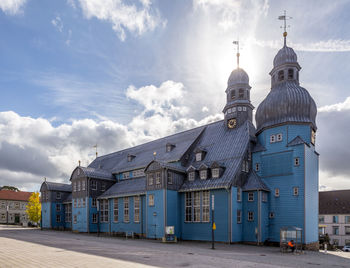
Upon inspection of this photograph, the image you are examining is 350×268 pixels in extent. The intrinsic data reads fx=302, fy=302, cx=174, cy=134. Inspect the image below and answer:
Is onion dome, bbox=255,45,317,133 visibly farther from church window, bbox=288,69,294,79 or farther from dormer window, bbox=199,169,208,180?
dormer window, bbox=199,169,208,180

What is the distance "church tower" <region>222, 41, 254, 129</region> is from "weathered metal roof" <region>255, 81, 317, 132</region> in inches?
209

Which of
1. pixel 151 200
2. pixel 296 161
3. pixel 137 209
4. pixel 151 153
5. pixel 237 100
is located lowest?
pixel 137 209

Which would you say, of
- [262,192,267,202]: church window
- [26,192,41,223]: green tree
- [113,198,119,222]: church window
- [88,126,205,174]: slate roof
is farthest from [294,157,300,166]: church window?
[26,192,41,223]: green tree

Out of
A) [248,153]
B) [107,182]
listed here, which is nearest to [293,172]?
[248,153]

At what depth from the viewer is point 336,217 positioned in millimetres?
71188

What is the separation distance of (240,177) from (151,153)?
1972cm

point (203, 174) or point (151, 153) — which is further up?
point (151, 153)

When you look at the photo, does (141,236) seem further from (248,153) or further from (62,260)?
(62,260)

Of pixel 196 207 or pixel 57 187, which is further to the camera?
pixel 57 187

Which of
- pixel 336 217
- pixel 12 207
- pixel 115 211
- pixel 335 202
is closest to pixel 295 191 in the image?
pixel 115 211

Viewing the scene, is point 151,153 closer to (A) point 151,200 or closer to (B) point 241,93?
(A) point 151,200

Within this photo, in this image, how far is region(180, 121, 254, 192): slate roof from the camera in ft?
118

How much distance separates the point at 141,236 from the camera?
42188 mm

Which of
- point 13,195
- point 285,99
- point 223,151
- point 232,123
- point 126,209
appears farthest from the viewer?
point 13,195
